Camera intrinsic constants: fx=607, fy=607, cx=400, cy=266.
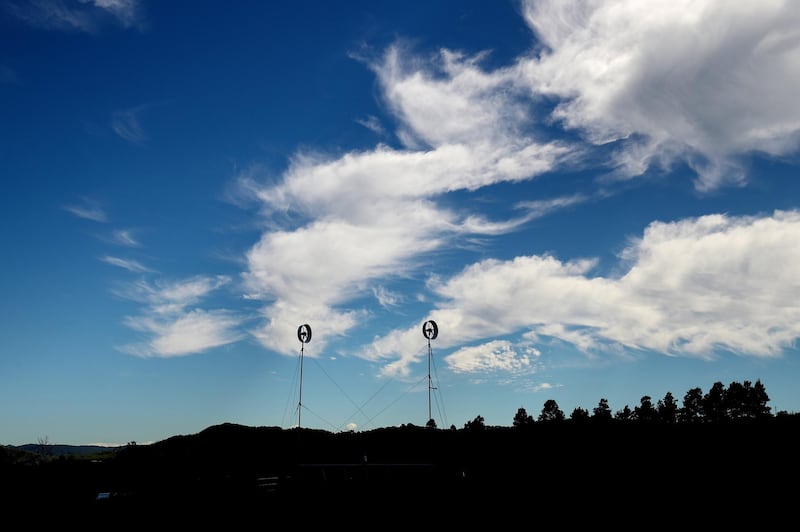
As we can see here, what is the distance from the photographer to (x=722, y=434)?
174ft

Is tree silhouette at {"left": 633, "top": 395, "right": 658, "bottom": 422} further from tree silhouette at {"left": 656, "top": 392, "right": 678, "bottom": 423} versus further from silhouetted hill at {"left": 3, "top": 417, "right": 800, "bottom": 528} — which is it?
silhouetted hill at {"left": 3, "top": 417, "right": 800, "bottom": 528}

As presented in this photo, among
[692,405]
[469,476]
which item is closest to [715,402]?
[692,405]

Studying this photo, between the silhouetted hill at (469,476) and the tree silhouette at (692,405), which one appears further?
the tree silhouette at (692,405)

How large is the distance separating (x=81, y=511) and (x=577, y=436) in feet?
146

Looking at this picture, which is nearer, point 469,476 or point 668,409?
point 469,476

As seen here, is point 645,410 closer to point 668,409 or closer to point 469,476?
point 668,409

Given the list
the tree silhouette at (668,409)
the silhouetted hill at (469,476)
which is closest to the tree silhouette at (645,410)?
the tree silhouette at (668,409)

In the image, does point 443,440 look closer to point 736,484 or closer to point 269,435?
point 269,435

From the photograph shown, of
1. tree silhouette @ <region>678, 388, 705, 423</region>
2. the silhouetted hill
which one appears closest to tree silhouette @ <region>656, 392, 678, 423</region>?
tree silhouette @ <region>678, 388, 705, 423</region>

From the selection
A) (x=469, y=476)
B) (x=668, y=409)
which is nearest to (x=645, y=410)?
(x=668, y=409)

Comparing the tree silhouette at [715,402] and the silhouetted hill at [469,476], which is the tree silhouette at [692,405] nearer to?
the tree silhouette at [715,402]

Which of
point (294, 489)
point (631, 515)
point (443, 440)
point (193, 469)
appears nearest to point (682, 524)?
point (631, 515)

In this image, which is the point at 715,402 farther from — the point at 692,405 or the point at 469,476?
the point at 469,476

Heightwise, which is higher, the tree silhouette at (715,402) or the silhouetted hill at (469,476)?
the tree silhouette at (715,402)
